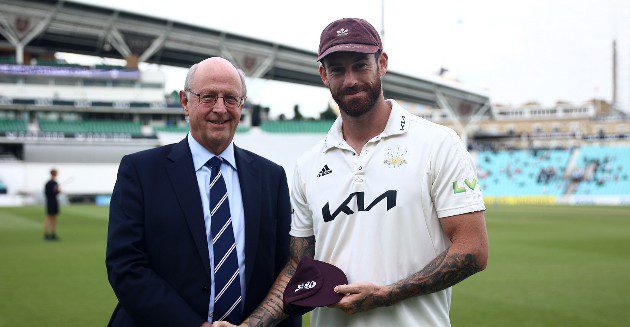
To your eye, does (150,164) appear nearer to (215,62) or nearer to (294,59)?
(215,62)

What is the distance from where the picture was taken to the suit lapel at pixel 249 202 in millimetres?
2807

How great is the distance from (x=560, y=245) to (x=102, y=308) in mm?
11471

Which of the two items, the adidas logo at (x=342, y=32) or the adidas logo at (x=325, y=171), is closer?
the adidas logo at (x=342, y=32)

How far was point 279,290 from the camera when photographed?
2.83m

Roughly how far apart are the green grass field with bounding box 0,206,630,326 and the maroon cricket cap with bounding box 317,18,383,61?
4743 millimetres

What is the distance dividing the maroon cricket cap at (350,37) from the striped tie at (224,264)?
0.81 metres

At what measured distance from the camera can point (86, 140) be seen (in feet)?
153

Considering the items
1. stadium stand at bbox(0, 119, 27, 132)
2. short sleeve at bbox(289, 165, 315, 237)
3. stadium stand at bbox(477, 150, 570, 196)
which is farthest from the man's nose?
stadium stand at bbox(0, 119, 27, 132)

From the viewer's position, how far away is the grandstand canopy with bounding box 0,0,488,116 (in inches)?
1769

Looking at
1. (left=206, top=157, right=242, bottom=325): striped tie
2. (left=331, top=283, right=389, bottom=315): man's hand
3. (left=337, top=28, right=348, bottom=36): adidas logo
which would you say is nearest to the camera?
(left=331, top=283, right=389, bottom=315): man's hand

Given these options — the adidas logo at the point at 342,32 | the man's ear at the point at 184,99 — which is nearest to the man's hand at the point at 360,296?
the adidas logo at the point at 342,32

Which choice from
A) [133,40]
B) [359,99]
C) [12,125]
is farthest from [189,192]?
[12,125]

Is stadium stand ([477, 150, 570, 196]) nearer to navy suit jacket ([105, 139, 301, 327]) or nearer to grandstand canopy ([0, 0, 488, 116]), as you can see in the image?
grandstand canopy ([0, 0, 488, 116])

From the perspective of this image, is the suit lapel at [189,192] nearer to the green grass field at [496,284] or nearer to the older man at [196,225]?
the older man at [196,225]
